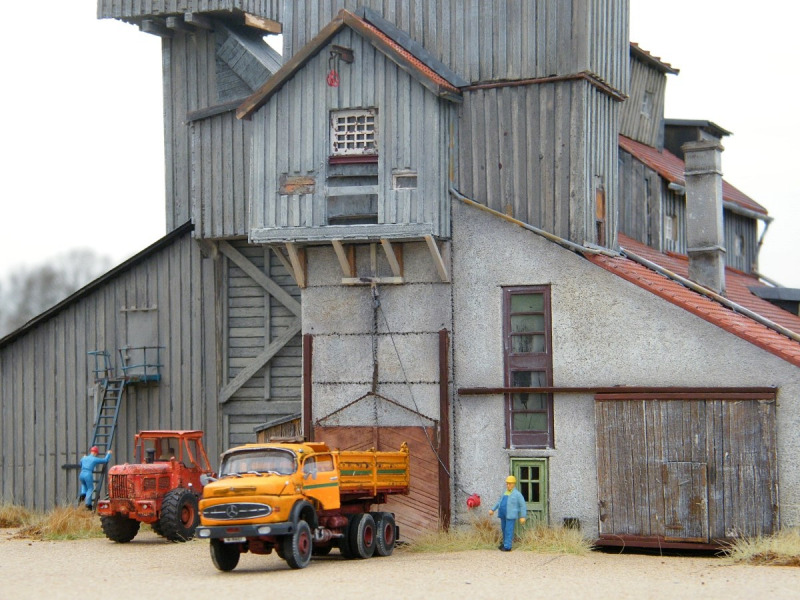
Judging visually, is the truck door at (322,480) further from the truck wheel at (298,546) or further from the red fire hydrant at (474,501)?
the red fire hydrant at (474,501)

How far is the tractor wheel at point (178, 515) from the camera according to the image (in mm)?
25391

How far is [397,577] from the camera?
64.2 feet

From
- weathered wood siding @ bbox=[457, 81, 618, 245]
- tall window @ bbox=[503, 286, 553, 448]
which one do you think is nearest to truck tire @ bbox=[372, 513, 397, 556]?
tall window @ bbox=[503, 286, 553, 448]

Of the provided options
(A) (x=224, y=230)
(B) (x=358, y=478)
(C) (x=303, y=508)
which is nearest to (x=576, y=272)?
(B) (x=358, y=478)

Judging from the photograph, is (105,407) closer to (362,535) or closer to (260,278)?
(260,278)

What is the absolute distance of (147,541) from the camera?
86.8 ft

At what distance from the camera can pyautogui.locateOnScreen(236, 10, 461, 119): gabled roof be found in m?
25.0

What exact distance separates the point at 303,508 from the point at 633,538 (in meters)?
6.41

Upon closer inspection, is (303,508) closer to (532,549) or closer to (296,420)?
(532,549)

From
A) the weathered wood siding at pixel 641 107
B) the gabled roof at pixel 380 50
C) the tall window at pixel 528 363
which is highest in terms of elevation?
the weathered wood siding at pixel 641 107

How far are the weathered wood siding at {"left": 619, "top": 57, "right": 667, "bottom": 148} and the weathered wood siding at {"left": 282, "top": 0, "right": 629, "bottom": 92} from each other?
7655 mm

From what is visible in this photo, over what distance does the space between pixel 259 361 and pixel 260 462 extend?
9.18 metres

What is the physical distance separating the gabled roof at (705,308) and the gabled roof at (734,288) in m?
3.05

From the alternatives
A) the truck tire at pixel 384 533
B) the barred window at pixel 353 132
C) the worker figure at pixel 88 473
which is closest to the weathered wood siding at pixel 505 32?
the barred window at pixel 353 132
